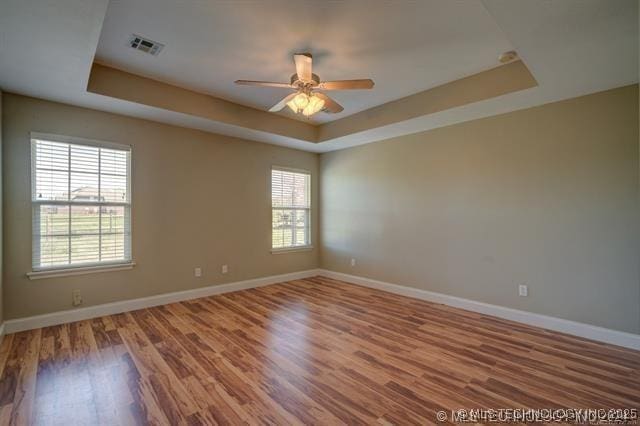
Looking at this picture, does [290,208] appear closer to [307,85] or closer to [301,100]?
[301,100]

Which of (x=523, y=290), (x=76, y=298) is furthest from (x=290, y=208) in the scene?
(x=523, y=290)

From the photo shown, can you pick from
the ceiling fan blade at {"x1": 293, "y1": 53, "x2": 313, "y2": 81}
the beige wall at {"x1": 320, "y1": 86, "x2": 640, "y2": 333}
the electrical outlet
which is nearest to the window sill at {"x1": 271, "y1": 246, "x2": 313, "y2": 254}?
the beige wall at {"x1": 320, "y1": 86, "x2": 640, "y2": 333}

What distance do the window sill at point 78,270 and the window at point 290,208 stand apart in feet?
7.76

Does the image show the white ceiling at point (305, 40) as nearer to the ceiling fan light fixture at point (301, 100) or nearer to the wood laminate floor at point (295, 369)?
the ceiling fan light fixture at point (301, 100)

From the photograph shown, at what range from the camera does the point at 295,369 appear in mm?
2465

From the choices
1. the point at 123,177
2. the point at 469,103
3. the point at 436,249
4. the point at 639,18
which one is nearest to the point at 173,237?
the point at 123,177

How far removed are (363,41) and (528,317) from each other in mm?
3568

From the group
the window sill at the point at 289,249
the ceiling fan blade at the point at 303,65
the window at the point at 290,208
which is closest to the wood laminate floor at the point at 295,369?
the window sill at the point at 289,249

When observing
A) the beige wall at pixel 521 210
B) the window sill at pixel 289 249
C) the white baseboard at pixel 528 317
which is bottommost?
the white baseboard at pixel 528 317

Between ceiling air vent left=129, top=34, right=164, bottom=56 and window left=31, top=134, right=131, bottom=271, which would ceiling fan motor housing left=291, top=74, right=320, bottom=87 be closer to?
ceiling air vent left=129, top=34, right=164, bottom=56

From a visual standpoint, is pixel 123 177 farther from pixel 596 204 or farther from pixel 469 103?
pixel 596 204

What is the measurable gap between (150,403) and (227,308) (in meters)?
2.01

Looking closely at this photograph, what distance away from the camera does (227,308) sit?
4020mm

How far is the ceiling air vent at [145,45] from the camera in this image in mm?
2662
